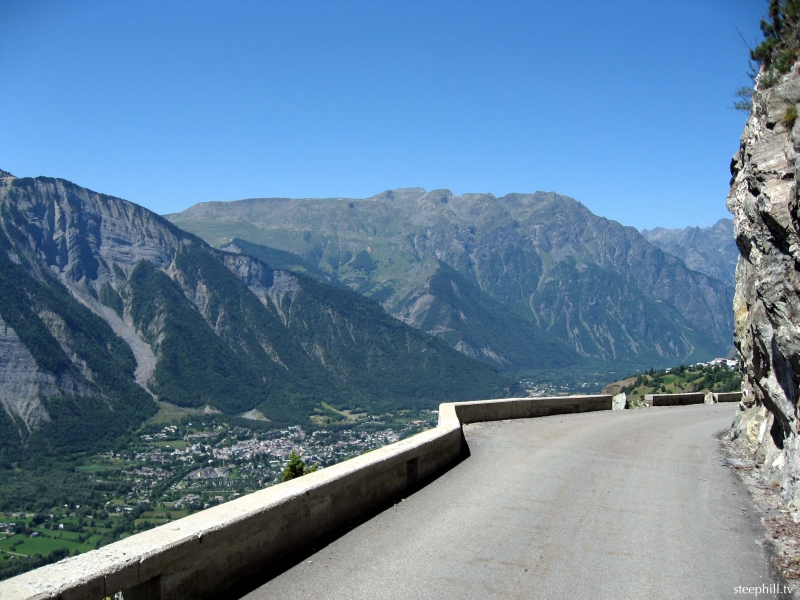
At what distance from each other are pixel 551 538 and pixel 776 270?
19.8 ft

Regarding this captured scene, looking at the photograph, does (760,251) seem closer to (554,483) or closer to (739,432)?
(554,483)

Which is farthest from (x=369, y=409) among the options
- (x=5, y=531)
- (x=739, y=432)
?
(x=739, y=432)

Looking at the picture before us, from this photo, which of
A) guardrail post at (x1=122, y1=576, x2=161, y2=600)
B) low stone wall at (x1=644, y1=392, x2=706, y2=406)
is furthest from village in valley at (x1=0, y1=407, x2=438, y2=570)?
guardrail post at (x1=122, y1=576, x2=161, y2=600)

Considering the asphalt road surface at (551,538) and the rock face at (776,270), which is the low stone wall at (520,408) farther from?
the rock face at (776,270)

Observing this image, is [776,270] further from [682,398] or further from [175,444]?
[175,444]

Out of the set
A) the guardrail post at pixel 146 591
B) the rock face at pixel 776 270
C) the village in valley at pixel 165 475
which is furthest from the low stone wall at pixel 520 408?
the village in valley at pixel 165 475

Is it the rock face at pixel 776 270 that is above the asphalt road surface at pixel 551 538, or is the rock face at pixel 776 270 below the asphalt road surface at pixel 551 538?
above

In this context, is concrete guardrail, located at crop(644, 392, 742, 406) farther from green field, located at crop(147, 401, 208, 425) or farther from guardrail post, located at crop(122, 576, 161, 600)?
green field, located at crop(147, 401, 208, 425)

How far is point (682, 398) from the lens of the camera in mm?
34969

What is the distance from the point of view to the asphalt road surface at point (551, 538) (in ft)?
21.9

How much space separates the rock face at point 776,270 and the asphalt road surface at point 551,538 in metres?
1.17

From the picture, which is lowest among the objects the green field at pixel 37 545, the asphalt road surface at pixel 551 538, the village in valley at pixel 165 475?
the village in valley at pixel 165 475

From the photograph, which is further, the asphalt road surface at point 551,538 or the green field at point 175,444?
the green field at point 175,444

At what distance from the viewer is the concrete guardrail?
3325 centimetres
